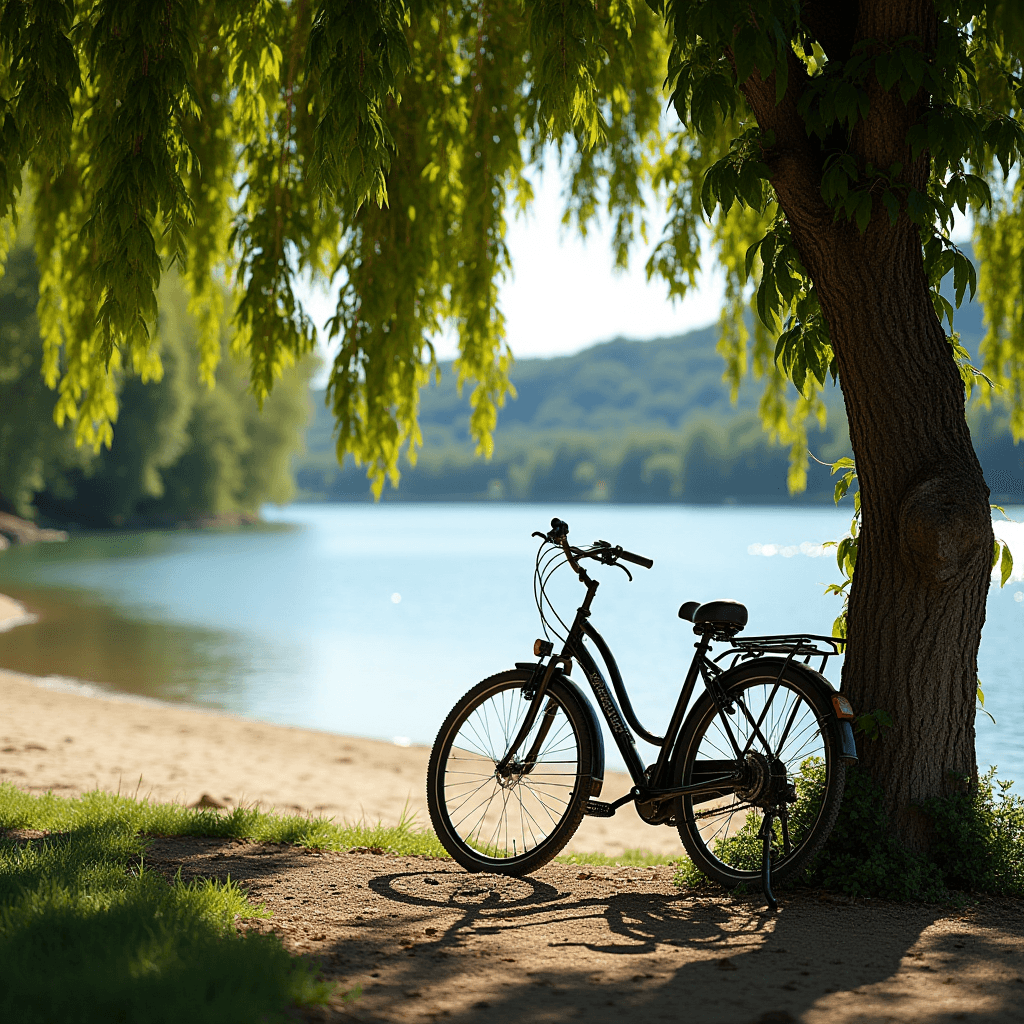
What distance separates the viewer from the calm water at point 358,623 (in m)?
14.4

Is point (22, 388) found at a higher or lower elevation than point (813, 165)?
higher

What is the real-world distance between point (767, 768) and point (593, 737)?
62 cm

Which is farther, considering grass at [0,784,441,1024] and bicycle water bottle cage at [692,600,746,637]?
bicycle water bottle cage at [692,600,746,637]

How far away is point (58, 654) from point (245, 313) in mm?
13524

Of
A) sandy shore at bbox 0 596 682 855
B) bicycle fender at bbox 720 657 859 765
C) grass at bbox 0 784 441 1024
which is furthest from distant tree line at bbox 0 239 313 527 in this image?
bicycle fender at bbox 720 657 859 765

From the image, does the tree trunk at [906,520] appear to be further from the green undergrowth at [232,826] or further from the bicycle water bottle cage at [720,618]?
the green undergrowth at [232,826]

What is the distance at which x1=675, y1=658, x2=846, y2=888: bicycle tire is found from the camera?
3.39m

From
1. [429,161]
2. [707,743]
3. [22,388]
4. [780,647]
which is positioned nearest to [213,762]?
[429,161]

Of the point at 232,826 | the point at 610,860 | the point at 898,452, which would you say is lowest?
the point at 610,860

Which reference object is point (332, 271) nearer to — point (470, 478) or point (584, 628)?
point (584, 628)

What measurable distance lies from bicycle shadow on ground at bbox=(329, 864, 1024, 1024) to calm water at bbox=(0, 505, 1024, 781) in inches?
92.8

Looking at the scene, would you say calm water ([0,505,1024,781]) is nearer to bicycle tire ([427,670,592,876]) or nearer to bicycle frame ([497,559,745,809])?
bicycle frame ([497,559,745,809])

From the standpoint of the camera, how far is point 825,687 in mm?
3387

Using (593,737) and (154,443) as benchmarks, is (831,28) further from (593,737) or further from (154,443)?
(154,443)
